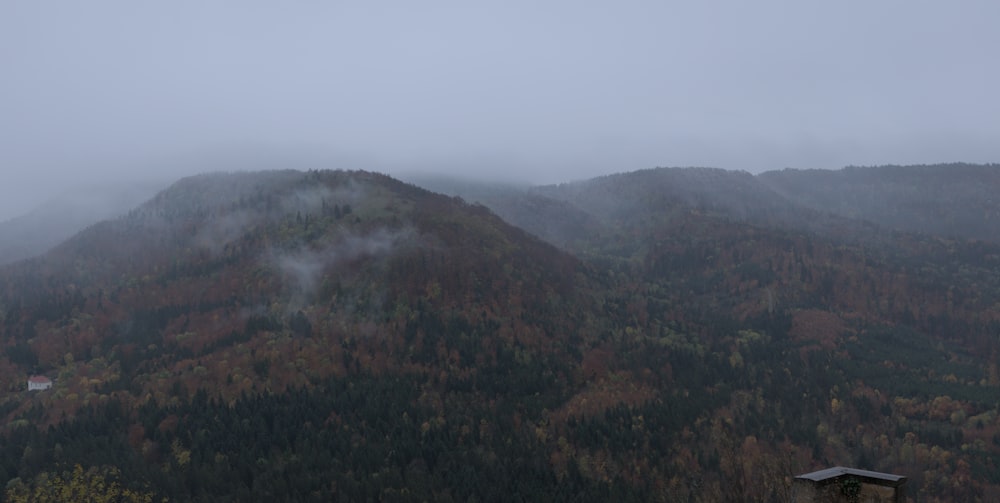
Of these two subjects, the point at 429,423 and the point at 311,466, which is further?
the point at 429,423

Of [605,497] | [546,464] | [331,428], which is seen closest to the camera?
[605,497]

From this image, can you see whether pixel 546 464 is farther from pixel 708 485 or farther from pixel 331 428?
pixel 331 428

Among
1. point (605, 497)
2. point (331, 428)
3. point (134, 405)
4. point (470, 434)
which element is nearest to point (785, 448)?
point (605, 497)

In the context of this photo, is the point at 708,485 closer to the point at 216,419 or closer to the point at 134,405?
the point at 216,419

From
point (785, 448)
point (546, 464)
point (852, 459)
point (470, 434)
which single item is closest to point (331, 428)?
point (470, 434)

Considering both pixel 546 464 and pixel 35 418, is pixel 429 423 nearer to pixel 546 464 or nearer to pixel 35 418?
pixel 546 464

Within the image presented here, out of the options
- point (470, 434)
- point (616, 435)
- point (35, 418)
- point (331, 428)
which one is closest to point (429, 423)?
point (470, 434)

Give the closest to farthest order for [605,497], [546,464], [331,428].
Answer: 1. [605,497]
2. [546,464]
3. [331,428]

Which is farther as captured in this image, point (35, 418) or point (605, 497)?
point (35, 418)
